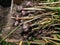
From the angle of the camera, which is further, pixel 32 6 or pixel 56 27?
pixel 32 6

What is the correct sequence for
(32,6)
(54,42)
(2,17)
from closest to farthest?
(54,42)
(32,6)
(2,17)

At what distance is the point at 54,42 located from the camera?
2385 millimetres

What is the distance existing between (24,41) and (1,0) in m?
1.10

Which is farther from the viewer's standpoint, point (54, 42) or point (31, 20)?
point (31, 20)

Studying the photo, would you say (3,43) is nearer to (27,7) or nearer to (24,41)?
(24,41)

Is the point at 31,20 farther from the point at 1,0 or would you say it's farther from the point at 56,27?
the point at 1,0

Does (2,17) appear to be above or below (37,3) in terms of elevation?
below

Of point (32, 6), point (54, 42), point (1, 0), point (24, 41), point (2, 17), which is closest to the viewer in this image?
point (54, 42)

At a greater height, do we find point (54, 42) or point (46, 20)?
point (46, 20)

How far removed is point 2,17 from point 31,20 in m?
0.59

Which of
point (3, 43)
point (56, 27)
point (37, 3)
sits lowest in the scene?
point (3, 43)

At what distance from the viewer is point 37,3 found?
9.50 feet

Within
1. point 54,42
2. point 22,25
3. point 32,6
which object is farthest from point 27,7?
point 54,42

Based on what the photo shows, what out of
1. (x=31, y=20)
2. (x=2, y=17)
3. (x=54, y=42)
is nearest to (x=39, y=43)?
(x=54, y=42)
